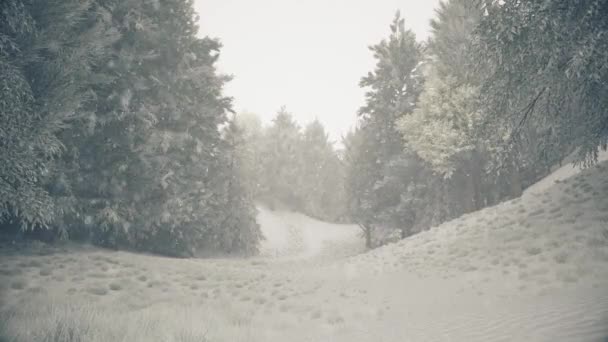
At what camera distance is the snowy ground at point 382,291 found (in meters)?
5.27

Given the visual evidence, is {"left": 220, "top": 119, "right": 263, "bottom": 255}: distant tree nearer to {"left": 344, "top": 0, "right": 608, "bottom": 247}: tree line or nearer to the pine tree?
{"left": 344, "top": 0, "right": 608, "bottom": 247}: tree line

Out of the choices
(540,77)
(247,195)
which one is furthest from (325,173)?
(540,77)

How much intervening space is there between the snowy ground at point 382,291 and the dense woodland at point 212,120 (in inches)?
73.5

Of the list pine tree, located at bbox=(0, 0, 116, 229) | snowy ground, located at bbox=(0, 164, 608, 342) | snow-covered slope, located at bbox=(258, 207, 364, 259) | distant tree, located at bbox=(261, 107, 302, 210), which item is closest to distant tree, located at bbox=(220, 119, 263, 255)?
snow-covered slope, located at bbox=(258, 207, 364, 259)

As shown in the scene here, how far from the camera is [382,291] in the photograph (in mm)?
10555

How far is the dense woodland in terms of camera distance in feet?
→ 22.9

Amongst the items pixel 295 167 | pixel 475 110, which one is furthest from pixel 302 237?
pixel 475 110

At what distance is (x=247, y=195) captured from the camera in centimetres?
2677

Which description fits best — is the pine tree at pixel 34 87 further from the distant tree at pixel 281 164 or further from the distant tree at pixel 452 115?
the distant tree at pixel 281 164

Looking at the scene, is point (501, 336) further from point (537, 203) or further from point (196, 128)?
point (196, 128)

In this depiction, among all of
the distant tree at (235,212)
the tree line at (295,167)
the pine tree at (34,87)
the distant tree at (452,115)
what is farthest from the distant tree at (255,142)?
the pine tree at (34,87)

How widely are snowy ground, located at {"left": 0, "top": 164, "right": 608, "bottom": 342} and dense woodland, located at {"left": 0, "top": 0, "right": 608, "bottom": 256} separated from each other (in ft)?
6.13

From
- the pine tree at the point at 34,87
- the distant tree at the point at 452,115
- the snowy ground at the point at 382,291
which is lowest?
the snowy ground at the point at 382,291

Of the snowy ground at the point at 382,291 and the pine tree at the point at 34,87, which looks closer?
the snowy ground at the point at 382,291
